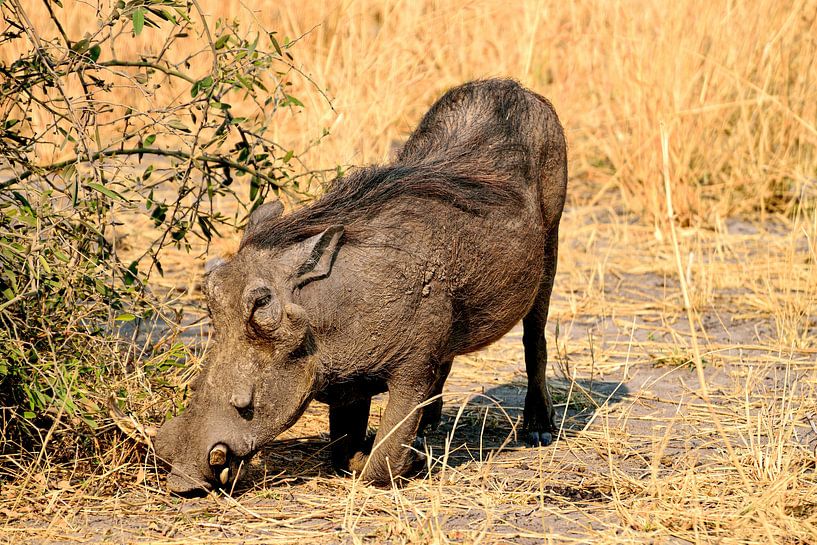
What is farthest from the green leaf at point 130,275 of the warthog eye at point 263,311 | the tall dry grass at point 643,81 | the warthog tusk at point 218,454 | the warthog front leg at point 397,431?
the tall dry grass at point 643,81

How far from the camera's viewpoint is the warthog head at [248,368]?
3.52 m

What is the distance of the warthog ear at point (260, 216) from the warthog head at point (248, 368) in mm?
149

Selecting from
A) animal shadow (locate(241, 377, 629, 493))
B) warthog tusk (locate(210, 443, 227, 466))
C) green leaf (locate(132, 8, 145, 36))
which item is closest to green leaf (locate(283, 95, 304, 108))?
green leaf (locate(132, 8, 145, 36))

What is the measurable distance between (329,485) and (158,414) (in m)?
0.68

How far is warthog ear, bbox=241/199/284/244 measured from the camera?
3749mm

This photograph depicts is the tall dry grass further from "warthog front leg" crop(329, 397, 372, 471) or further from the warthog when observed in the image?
"warthog front leg" crop(329, 397, 372, 471)

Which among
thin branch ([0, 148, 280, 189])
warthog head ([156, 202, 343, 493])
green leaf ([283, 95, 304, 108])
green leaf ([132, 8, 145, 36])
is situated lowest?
warthog head ([156, 202, 343, 493])

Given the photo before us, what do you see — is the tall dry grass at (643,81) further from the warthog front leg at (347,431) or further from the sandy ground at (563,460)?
the warthog front leg at (347,431)

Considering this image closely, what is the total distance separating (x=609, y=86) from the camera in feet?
30.6

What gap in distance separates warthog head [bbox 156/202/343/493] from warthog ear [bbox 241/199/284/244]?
0.15 meters

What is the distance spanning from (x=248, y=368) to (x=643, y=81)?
5.00 meters

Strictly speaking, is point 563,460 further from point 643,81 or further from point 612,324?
point 643,81

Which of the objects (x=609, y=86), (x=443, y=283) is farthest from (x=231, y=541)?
(x=609, y=86)

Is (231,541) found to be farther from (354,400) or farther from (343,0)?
(343,0)
